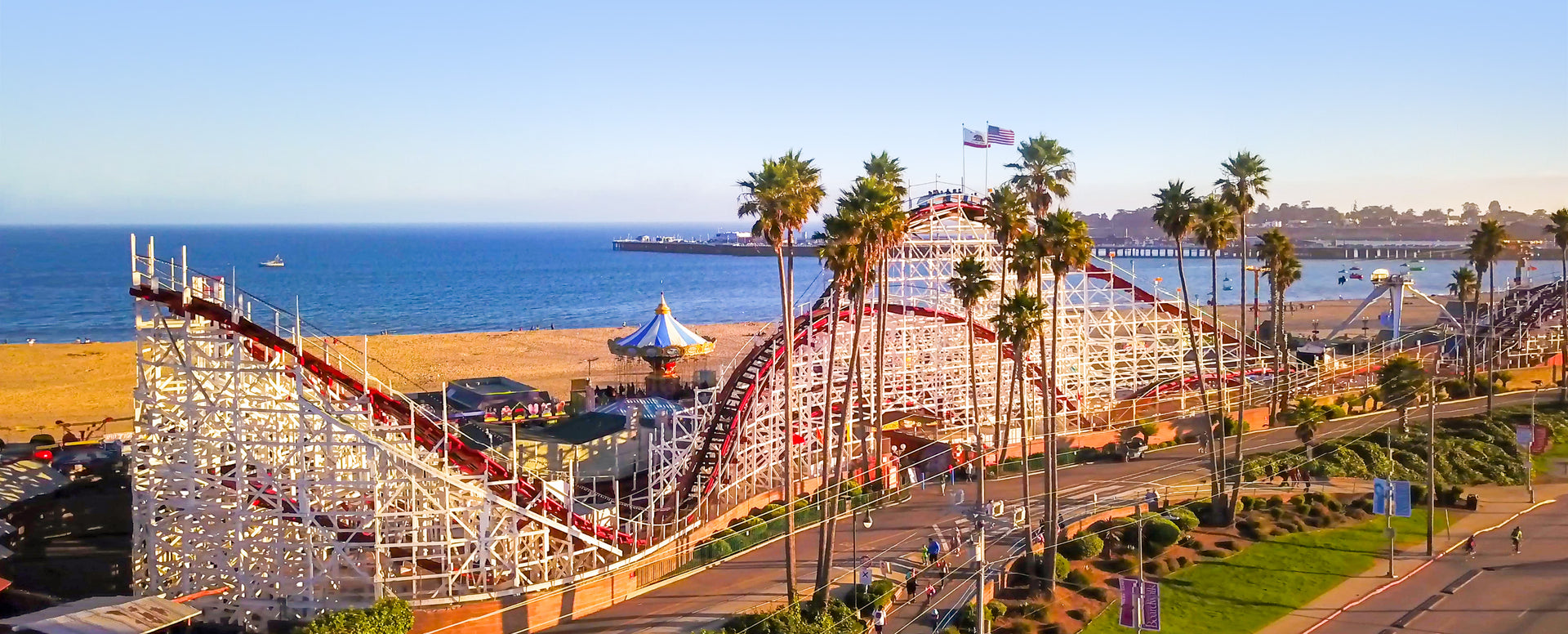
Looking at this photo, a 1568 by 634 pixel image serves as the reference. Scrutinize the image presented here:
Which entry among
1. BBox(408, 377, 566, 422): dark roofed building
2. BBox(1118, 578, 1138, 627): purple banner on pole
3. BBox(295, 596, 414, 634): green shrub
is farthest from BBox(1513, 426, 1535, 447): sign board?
BBox(295, 596, 414, 634): green shrub

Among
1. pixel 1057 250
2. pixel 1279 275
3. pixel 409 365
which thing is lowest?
pixel 409 365

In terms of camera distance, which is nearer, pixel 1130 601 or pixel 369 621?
pixel 369 621

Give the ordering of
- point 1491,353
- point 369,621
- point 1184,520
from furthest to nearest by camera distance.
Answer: point 1491,353 < point 1184,520 < point 369,621

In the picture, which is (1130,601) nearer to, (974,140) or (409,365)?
(974,140)

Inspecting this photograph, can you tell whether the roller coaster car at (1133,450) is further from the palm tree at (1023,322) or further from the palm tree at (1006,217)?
the palm tree at (1023,322)

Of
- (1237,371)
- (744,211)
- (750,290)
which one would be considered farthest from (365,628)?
(750,290)

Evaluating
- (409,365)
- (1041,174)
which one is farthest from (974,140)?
(409,365)

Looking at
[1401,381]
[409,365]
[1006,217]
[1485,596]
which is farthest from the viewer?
[409,365]

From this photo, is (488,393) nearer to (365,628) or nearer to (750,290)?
(365,628)
